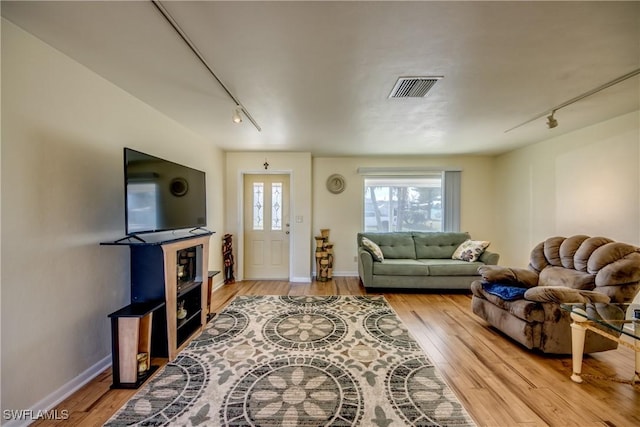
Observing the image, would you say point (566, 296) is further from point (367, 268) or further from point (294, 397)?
point (294, 397)

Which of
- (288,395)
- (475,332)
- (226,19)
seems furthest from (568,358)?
(226,19)

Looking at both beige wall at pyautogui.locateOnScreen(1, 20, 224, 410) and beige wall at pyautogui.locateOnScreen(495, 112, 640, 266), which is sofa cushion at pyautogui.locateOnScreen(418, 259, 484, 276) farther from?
beige wall at pyautogui.locateOnScreen(1, 20, 224, 410)

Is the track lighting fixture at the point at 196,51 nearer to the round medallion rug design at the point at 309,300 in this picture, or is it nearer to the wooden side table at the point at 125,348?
the wooden side table at the point at 125,348

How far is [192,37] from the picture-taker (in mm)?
1519

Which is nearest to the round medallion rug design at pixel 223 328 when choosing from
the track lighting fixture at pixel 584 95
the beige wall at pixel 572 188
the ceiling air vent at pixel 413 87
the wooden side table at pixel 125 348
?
the wooden side table at pixel 125 348

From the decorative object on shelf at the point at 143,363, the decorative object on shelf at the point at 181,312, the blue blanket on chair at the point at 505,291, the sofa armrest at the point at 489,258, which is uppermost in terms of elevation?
the sofa armrest at the point at 489,258

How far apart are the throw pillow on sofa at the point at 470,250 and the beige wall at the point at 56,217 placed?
4.57 meters

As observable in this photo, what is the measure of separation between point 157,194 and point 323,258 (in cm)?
304

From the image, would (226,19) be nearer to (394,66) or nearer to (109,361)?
(394,66)

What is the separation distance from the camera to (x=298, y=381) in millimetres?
1875

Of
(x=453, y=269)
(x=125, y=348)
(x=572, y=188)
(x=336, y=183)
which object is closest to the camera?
(x=125, y=348)

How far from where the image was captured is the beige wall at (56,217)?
1440 mm

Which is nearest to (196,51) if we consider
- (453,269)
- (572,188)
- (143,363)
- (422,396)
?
(143,363)

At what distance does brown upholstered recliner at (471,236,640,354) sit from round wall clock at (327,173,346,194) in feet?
9.26
